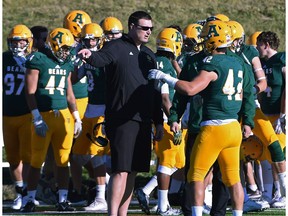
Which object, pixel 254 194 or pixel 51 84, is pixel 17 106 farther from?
pixel 254 194

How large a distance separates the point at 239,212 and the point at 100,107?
322 centimetres

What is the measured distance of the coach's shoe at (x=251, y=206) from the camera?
41.1ft

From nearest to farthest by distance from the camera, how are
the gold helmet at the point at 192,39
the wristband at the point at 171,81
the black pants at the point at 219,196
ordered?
the wristband at the point at 171,81, the black pants at the point at 219,196, the gold helmet at the point at 192,39

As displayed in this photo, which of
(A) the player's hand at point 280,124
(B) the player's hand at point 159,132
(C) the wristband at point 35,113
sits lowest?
(A) the player's hand at point 280,124

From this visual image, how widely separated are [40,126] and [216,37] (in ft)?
9.19

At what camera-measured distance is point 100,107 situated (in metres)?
13.4

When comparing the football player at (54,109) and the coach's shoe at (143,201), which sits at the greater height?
the football player at (54,109)

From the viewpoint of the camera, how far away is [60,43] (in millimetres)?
12984

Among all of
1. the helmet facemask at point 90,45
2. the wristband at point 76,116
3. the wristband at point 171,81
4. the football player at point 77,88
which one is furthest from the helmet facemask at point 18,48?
the wristband at point 171,81

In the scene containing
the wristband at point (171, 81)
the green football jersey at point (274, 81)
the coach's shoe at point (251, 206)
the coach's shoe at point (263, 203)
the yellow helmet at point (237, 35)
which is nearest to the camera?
the wristband at point (171, 81)

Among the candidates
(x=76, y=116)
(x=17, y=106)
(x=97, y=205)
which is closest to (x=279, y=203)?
(x=97, y=205)

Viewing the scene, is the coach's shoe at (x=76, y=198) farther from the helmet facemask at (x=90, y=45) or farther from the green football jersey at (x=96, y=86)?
the helmet facemask at (x=90, y=45)

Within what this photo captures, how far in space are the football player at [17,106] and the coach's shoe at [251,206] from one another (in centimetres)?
253

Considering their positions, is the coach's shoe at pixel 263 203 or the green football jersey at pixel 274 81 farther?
the green football jersey at pixel 274 81
